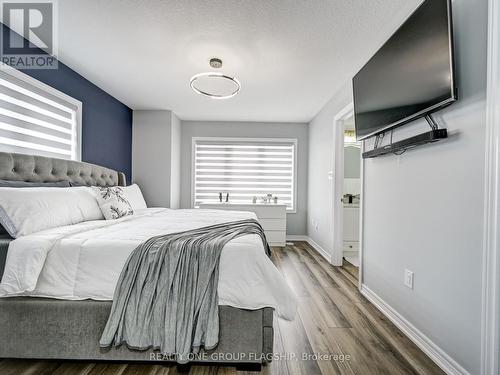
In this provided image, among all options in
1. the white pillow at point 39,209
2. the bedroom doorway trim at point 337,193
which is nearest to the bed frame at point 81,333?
the white pillow at point 39,209

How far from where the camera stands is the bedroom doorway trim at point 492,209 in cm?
121

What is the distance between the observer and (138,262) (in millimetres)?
1448

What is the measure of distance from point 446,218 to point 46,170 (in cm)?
323

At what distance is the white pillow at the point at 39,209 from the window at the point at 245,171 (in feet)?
10.00

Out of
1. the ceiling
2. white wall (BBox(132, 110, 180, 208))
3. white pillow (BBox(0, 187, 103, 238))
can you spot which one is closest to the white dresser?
white wall (BBox(132, 110, 180, 208))

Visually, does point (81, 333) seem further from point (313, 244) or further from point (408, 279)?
point (313, 244)

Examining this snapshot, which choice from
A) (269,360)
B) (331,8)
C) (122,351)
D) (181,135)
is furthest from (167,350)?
(181,135)

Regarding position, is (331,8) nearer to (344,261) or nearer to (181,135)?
(344,261)

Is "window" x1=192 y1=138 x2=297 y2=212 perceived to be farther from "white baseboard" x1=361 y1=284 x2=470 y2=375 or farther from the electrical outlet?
the electrical outlet

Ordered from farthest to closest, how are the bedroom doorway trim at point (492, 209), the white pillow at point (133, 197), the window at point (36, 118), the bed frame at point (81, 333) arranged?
1. the white pillow at point (133, 197)
2. the window at point (36, 118)
3. the bed frame at point (81, 333)
4. the bedroom doorway trim at point (492, 209)

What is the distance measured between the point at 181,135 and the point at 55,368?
167 inches

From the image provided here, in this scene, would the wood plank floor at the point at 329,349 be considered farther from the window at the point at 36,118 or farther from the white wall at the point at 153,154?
the white wall at the point at 153,154

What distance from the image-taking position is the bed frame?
147cm

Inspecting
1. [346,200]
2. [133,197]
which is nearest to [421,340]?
[346,200]
